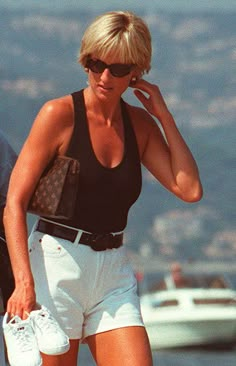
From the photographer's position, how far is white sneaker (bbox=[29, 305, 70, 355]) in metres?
4.52

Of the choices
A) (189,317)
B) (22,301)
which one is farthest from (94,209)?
(189,317)

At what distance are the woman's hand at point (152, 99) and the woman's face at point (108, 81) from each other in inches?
8.3

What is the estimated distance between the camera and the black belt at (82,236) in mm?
4734

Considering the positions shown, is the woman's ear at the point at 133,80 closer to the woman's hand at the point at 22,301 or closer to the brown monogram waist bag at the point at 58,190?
the brown monogram waist bag at the point at 58,190

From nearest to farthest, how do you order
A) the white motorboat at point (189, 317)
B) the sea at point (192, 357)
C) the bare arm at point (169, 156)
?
the bare arm at point (169, 156) → the white motorboat at point (189, 317) → the sea at point (192, 357)

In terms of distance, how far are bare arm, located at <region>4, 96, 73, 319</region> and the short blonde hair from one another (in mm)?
232

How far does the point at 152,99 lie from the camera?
5.05m

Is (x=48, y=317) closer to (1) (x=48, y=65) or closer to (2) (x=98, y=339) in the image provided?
(2) (x=98, y=339)

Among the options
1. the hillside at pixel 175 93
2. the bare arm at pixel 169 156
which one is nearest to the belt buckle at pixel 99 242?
the bare arm at pixel 169 156

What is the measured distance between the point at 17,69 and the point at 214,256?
46.9 m

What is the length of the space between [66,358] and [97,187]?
1.97 ft

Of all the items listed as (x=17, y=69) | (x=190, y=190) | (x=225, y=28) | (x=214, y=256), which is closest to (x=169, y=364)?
(x=214, y=256)

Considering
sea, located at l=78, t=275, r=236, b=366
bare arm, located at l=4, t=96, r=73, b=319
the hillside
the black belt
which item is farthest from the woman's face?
the hillside

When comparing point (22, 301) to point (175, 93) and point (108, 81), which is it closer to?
point (108, 81)
